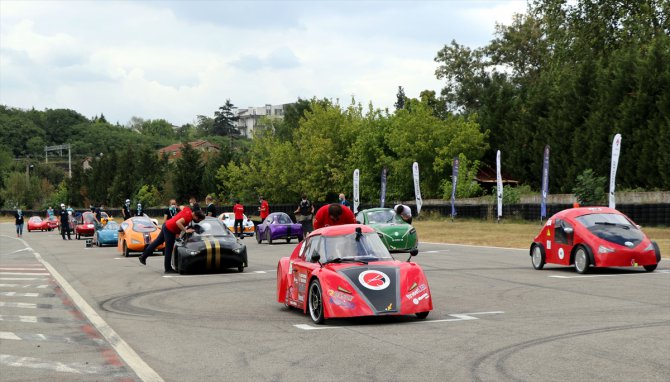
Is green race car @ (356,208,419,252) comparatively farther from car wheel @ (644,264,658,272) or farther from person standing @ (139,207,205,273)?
car wheel @ (644,264,658,272)

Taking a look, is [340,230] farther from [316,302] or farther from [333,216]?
[333,216]

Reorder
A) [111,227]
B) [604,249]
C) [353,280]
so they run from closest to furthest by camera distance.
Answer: [353,280]
[604,249]
[111,227]

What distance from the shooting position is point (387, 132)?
68.5 metres

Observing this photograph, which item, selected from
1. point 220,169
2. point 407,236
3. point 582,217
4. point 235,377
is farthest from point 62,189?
point 235,377

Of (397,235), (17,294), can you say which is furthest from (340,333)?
(397,235)

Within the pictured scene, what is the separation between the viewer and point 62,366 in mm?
8852

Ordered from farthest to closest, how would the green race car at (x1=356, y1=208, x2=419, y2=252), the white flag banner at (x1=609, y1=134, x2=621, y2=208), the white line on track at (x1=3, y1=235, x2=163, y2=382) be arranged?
the white flag banner at (x1=609, y1=134, x2=621, y2=208)
the green race car at (x1=356, y1=208, x2=419, y2=252)
the white line on track at (x1=3, y1=235, x2=163, y2=382)

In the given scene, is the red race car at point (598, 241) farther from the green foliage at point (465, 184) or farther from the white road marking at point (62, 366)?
the green foliage at point (465, 184)

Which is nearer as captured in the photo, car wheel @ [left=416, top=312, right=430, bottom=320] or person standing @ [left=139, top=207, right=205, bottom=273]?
car wheel @ [left=416, top=312, right=430, bottom=320]

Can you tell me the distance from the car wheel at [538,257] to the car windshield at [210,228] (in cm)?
751

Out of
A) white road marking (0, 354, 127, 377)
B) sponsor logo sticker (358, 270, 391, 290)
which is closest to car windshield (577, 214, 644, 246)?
sponsor logo sticker (358, 270, 391, 290)

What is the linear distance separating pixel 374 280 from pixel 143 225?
818 inches

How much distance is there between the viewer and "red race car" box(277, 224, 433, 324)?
38.2ft

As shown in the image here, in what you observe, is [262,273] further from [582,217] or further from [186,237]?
[582,217]
